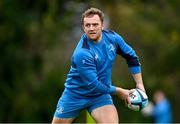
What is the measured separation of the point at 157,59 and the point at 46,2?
692cm

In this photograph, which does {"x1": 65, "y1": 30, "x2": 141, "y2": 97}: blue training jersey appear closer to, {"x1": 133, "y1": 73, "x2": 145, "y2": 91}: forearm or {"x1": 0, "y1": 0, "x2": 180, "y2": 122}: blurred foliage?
{"x1": 133, "y1": 73, "x2": 145, "y2": 91}: forearm

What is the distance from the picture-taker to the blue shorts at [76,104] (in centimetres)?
945

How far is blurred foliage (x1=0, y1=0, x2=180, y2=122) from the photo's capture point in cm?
2094

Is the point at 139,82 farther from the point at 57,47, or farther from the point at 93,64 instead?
the point at 57,47

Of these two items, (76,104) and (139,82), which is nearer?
(76,104)

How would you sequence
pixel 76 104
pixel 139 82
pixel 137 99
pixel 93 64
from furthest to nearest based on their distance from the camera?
pixel 139 82
pixel 76 104
pixel 137 99
pixel 93 64

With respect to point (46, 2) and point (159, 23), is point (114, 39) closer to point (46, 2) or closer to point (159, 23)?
point (46, 2)

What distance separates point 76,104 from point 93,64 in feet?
2.07

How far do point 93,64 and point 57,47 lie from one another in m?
13.7

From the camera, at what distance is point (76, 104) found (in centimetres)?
952

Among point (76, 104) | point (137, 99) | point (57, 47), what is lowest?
point (57, 47)

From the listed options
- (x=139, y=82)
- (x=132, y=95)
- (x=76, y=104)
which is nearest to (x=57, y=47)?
(x=139, y=82)

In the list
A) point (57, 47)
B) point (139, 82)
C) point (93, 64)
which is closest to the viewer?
point (93, 64)

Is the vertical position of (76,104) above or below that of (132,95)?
below
